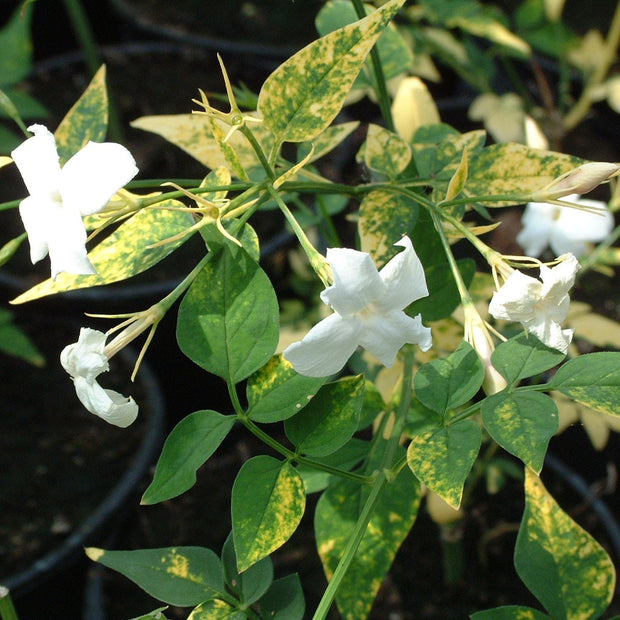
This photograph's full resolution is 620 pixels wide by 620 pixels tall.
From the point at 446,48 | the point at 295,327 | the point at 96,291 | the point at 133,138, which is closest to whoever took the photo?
the point at 295,327

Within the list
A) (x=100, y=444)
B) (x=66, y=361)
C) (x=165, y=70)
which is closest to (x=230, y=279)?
(x=66, y=361)

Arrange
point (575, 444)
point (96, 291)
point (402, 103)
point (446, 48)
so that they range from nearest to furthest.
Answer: point (402, 103), point (575, 444), point (96, 291), point (446, 48)

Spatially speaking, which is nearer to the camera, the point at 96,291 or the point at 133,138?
the point at 96,291

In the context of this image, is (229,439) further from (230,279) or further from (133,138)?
(230,279)

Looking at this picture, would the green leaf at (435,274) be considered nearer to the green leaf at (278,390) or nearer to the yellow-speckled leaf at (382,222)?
the yellow-speckled leaf at (382,222)

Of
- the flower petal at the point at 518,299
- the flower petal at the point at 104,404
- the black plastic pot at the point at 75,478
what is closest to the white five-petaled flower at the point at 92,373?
the flower petal at the point at 104,404

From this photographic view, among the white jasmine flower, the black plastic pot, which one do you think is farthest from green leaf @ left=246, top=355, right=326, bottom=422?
the black plastic pot

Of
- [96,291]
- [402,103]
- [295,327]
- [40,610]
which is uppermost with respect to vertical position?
[402,103]
